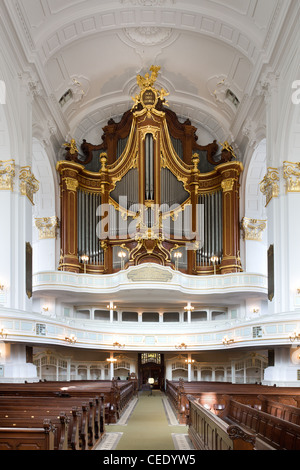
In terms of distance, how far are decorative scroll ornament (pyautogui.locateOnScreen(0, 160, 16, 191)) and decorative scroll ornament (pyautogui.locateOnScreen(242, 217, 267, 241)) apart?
1248 centimetres

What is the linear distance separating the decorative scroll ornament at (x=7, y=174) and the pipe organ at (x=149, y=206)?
25.3 feet

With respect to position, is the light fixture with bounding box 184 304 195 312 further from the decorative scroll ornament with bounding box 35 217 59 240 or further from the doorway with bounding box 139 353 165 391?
the decorative scroll ornament with bounding box 35 217 59 240

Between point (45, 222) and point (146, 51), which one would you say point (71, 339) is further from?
point (146, 51)

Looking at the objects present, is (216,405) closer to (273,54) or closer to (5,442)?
(5,442)

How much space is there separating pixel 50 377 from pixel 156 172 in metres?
10.9

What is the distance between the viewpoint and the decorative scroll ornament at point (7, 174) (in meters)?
18.4

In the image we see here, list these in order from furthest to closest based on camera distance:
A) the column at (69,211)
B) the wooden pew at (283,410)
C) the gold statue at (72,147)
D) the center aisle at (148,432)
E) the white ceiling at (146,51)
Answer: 1. the gold statue at (72,147)
2. the column at (69,211)
3. the white ceiling at (146,51)
4. the center aisle at (148,432)
5. the wooden pew at (283,410)

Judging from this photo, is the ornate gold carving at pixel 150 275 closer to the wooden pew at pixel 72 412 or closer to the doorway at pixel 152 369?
the doorway at pixel 152 369

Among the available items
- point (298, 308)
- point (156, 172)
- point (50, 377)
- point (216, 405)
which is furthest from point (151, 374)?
point (216, 405)

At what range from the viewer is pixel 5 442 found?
205 inches

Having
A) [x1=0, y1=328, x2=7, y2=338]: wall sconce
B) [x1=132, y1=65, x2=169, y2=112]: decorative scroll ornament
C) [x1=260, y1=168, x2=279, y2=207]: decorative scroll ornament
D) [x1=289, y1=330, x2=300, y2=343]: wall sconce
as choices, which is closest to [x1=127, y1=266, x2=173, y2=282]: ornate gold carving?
[x1=260, y1=168, x2=279, y2=207]: decorative scroll ornament

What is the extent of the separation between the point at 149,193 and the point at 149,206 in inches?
29.3

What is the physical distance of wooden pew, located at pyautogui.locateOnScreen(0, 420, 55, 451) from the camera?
5.20m

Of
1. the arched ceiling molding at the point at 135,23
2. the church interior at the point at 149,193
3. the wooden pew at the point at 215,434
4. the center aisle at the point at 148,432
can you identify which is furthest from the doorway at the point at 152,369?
the wooden pew at the point at 215,434
